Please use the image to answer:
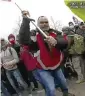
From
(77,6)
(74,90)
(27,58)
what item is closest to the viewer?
(77,6)

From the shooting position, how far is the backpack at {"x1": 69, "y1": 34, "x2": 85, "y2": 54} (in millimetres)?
7789

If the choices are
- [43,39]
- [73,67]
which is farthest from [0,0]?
[73,67]

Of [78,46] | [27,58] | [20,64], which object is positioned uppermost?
[78,46]

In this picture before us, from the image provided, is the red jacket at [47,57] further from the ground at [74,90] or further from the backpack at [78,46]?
the backpack at [78,46]

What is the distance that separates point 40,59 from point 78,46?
2.70m

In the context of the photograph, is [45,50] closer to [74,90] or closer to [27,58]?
[74,90]

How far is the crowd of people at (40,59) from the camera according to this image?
5281 millimetres

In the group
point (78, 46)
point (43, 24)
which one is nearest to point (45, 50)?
point (43, 24)

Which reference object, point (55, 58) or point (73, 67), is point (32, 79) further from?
point (55, 58)

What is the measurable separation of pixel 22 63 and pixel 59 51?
311 cm

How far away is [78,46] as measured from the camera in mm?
7898

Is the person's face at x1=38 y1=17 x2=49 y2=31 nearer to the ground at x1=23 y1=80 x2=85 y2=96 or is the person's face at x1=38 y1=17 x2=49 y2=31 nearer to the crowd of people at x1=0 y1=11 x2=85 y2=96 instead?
the crowd of people at x1=0 y1=11 x2=85 y2=96

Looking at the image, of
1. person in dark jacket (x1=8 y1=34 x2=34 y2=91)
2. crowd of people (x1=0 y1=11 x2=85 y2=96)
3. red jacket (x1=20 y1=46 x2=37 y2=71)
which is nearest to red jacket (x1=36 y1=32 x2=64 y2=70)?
crowd of people (x1=0 y1=11 x2=85 y2=96)

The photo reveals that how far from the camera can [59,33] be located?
544cm
